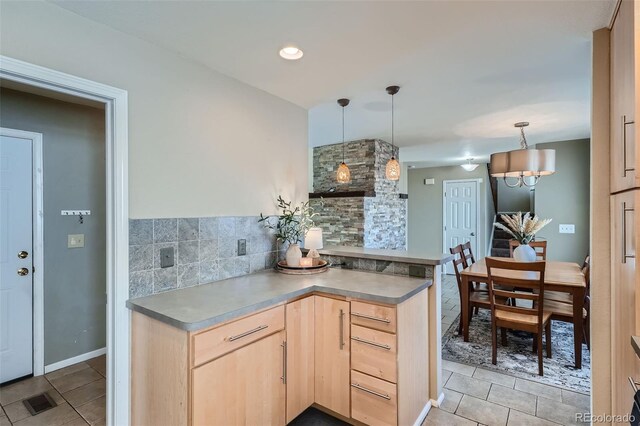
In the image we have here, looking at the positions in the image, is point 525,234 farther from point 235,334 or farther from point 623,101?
point 235,334

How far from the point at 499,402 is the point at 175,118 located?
304 centimetres

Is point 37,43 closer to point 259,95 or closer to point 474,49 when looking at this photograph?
point 259,95

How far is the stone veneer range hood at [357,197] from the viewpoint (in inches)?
169

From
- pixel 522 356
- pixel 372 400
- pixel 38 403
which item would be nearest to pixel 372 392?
pixel 372 400

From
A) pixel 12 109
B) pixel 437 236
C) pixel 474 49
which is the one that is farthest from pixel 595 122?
pixel 437 236

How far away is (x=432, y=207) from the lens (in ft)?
23.2

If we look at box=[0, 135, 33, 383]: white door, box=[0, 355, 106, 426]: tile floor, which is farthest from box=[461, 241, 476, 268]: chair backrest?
box=[0, 135, 33, 383]: white door

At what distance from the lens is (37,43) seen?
1.54 m

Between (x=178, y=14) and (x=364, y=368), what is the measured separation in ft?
7.46

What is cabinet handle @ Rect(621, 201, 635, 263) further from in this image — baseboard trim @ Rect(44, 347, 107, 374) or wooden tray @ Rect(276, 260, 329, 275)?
baseboard trim @ Rect(44, 347, 107, 374)

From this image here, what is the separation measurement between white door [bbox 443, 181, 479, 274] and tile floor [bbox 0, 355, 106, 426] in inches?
249

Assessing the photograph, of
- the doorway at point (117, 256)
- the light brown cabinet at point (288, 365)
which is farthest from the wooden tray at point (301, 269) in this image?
the doorway at point (117, 256)

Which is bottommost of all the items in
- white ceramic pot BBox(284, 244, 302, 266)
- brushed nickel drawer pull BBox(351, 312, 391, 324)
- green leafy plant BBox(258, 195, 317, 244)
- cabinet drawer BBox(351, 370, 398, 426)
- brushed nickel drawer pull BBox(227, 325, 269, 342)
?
cabinet drawer BBox(351, 370, 398, 426)

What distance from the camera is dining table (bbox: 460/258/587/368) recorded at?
268 cm
